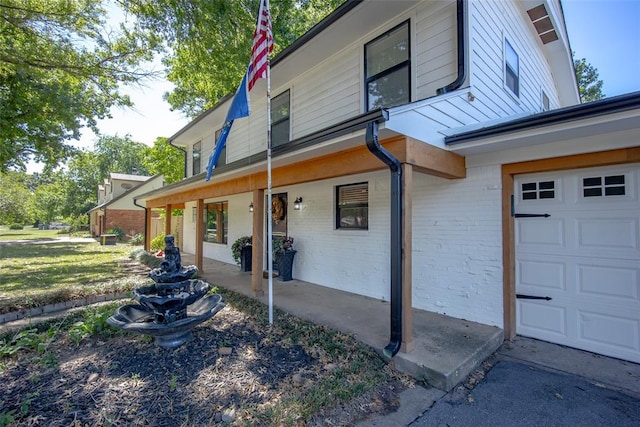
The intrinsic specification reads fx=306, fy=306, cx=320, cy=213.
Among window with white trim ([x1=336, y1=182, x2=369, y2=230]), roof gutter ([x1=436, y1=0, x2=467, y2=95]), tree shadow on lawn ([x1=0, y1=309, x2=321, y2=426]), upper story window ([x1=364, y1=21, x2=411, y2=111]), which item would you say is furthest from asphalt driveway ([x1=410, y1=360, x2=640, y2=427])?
upper story window ([x1=364, y1=21, x2=411, y2=111])

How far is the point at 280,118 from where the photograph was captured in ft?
25.9

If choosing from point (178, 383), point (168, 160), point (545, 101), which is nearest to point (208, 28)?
point (178, 383)

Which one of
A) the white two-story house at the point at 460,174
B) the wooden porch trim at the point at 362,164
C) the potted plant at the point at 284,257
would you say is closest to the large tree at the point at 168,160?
the white two-story house at the point at 460,174

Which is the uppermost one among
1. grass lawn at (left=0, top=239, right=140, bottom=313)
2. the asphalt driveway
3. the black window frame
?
the black window frame

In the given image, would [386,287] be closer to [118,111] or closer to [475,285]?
[475,285]

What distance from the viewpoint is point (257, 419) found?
2.50 m

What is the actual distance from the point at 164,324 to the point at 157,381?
688mm

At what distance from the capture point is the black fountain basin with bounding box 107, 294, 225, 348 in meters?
3.59

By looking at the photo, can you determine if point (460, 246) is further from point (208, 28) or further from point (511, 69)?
point (208, 28)

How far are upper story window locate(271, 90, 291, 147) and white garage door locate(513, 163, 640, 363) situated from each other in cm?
526

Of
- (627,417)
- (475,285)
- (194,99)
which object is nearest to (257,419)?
(627,417)

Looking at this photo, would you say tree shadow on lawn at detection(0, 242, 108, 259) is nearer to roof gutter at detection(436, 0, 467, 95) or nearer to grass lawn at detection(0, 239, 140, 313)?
grass lawn at detection(0, 239, 140, 313)

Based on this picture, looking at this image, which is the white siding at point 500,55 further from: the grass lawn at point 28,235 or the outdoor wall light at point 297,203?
the grass lawn at point 28,235

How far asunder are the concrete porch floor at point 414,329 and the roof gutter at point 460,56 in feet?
10.9
